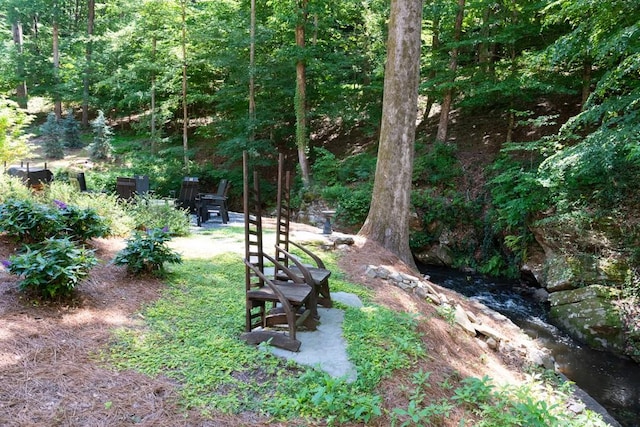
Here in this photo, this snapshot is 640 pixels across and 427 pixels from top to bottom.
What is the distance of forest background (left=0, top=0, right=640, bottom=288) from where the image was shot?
7.05 meters

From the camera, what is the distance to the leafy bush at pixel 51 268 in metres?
3.30

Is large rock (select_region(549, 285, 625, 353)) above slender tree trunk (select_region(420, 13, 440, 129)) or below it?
below

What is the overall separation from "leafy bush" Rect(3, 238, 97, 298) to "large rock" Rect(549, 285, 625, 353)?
6.65 meters

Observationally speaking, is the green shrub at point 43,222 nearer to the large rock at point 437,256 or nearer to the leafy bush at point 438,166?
the large rock at point 437,256

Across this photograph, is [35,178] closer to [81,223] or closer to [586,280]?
[81,223]

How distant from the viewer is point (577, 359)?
17.8ft

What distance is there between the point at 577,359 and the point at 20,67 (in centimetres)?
2494

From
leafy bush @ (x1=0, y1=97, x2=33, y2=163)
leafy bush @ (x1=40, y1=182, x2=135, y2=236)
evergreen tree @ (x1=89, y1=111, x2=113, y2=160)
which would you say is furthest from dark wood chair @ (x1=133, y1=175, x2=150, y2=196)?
evergreen tree @ (x1=89, y1=111, x2=113, y2=160)

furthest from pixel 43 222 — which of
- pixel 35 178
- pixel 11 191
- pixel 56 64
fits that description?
pixel 56 64

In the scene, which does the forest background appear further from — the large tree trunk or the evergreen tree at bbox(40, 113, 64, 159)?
the large tree trunk

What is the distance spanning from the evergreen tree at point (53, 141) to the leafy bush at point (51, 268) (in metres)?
15.7

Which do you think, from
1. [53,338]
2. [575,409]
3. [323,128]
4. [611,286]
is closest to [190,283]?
[53,338]

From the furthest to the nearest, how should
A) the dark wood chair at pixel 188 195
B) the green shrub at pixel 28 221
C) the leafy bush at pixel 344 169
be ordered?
the leafy bush at pixel 344 169 → the dark wood chair at pixel 188 195 → the green shrub at pixel 28 221

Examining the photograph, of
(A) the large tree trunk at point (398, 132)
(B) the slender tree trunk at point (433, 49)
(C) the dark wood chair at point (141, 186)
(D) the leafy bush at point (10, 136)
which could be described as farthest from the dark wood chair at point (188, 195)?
(B) the slender tree trunk at point (433, 49)
